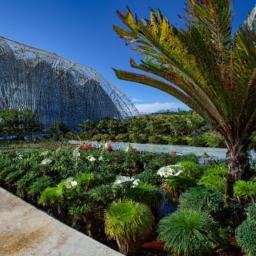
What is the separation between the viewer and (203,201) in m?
4.16

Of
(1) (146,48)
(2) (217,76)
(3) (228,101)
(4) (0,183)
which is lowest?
(4) (0,183)

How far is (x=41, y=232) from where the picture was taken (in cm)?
420

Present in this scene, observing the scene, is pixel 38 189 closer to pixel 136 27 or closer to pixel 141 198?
pixel 141 198

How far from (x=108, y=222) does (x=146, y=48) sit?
281 centimetres

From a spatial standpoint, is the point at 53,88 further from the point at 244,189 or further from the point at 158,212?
the point at 244,189

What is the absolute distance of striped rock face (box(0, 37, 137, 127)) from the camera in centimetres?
4191

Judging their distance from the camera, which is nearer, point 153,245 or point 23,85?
point 153,245

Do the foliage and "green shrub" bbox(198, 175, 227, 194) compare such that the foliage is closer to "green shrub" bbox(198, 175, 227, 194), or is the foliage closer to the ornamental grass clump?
"green shrub" bbox(198, 175, 227, 194)

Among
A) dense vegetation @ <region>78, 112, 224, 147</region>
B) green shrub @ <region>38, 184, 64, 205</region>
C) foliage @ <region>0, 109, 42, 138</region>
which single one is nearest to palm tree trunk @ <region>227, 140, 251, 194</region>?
green shrub @ <region>38, 184, 64, 205</region>

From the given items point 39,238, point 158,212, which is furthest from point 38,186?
point 158,212

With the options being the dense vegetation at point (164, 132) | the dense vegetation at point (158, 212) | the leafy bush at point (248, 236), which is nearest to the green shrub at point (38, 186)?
the dense vegetation at point (158, 212)

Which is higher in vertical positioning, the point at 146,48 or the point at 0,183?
the point at 146,48

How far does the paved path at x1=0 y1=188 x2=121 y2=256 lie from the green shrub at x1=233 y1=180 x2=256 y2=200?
88.9 inches

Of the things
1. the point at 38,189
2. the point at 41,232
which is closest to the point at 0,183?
the point at 38,189
